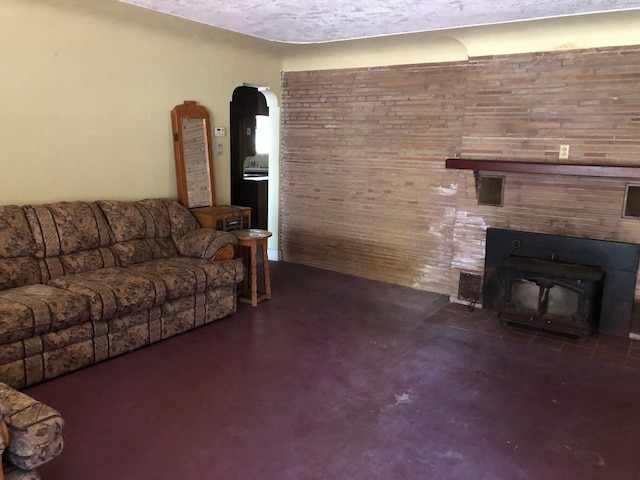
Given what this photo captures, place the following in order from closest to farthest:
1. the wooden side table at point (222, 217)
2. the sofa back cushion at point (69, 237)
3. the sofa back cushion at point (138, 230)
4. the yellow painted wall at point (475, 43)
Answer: the sofa back cushion at point (69, 237) → the yellow painted wall at point (475, 43) → the sofa back cushion at point (138, 230) → the wooden side table at point (222, 217)

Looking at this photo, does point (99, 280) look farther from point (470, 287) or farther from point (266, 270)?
point (470, 287)

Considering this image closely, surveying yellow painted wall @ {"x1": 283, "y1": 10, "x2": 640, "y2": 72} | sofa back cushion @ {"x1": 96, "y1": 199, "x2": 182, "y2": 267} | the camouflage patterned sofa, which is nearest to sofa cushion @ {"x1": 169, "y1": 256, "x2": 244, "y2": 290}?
the camouflage patterned sofa

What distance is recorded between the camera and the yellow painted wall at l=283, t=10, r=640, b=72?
12.0 ft

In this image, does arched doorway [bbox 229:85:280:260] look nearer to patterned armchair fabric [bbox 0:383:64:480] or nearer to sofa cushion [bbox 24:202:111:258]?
sofa cushion [bbox 24:202:111:258]

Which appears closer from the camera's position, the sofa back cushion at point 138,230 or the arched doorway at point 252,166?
the sofa back cushion at point 138,230

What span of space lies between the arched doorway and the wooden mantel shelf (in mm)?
2546

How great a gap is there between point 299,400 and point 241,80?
11.9 ft

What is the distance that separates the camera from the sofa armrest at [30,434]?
1.76m

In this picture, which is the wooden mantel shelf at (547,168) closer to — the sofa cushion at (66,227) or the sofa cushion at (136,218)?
the sofa cushion at (136,218)

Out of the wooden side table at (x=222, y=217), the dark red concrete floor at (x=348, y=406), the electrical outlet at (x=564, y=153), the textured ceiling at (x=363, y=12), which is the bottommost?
the dark red concrete floor at (x=348, y=406)

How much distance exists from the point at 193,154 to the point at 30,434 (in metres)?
3.33

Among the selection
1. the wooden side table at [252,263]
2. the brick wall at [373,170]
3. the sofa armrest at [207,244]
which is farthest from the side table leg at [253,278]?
the brick wall at [373,170]

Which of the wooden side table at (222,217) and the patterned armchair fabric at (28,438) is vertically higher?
the wooden side table at (222,217)

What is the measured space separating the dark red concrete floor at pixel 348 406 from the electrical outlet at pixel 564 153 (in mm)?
1472
